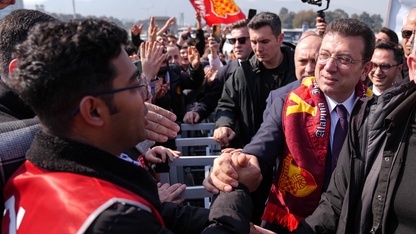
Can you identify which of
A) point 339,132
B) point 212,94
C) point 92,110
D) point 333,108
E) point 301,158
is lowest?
point 212,94

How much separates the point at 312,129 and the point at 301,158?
19 centimetres

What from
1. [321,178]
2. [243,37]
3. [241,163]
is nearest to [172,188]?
[241,163]

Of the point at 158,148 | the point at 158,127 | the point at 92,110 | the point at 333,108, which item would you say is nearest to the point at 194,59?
the point at 158,148

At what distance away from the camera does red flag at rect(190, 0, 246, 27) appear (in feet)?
23.4

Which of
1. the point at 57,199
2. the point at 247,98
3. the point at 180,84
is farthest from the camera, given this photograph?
the point at 180,84

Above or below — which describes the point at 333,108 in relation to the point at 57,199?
below

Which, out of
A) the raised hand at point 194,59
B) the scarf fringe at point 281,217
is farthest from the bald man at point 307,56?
the raised hand at point 194,59

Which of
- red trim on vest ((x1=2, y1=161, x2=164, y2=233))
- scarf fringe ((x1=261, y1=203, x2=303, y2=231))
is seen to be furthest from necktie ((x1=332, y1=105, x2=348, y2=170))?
red trim on vest ((x1=2, y1=161, x2=164, y2=233))

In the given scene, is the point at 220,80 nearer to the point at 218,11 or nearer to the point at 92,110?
the point at 218,11

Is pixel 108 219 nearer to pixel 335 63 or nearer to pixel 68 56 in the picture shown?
pixel 68 56

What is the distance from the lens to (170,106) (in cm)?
434

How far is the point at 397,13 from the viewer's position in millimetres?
5910

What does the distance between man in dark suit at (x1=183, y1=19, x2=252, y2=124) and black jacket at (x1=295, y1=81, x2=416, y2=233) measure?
1918 mm

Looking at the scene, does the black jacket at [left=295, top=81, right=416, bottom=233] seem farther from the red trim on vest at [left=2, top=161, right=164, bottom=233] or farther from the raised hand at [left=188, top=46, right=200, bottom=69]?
the raised hand at [left=188, top=46, right=200, bottom=69]
